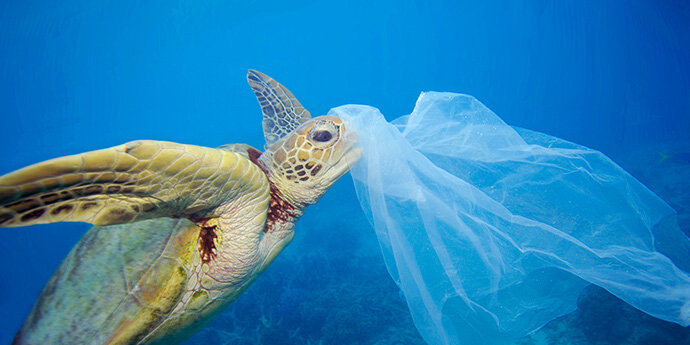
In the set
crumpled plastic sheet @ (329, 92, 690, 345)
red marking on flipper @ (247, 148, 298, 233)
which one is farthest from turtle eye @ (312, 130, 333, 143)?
red marking on flipper @ (247, 148, 298, 233)

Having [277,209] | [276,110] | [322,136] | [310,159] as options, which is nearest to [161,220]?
[277,209]

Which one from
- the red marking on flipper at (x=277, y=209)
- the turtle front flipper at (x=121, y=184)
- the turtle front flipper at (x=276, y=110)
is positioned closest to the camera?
the turtle front flipper at (x=121, y=184)

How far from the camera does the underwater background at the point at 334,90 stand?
530 centimetres

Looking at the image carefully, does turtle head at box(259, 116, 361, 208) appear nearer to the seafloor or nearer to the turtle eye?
the turtle eye

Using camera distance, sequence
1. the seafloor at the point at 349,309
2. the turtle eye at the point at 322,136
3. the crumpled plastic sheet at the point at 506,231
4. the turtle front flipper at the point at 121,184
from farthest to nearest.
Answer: the seafloor at the point at 349,309 → the turtle eye at the point at 322,136 → the crumpled plastic sheet at the point at 506,231 → the turtle front flipper at the point at 121,184

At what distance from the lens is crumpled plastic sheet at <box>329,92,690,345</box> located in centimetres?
143

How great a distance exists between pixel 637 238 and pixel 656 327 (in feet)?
12.2

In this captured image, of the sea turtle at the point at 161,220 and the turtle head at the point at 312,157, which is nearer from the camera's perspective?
the sea turtle at the point at 161,220

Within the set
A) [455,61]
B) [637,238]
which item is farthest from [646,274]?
[455,61]

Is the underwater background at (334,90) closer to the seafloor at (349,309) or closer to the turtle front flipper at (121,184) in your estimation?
the seafloor at (349,309)

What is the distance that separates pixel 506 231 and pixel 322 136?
50.2 inches

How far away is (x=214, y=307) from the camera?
72.1 inches

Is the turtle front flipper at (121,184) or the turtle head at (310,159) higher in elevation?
the turtle head at (310,159)

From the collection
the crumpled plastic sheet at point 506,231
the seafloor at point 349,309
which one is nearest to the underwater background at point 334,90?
the seafloor at point 349,309
